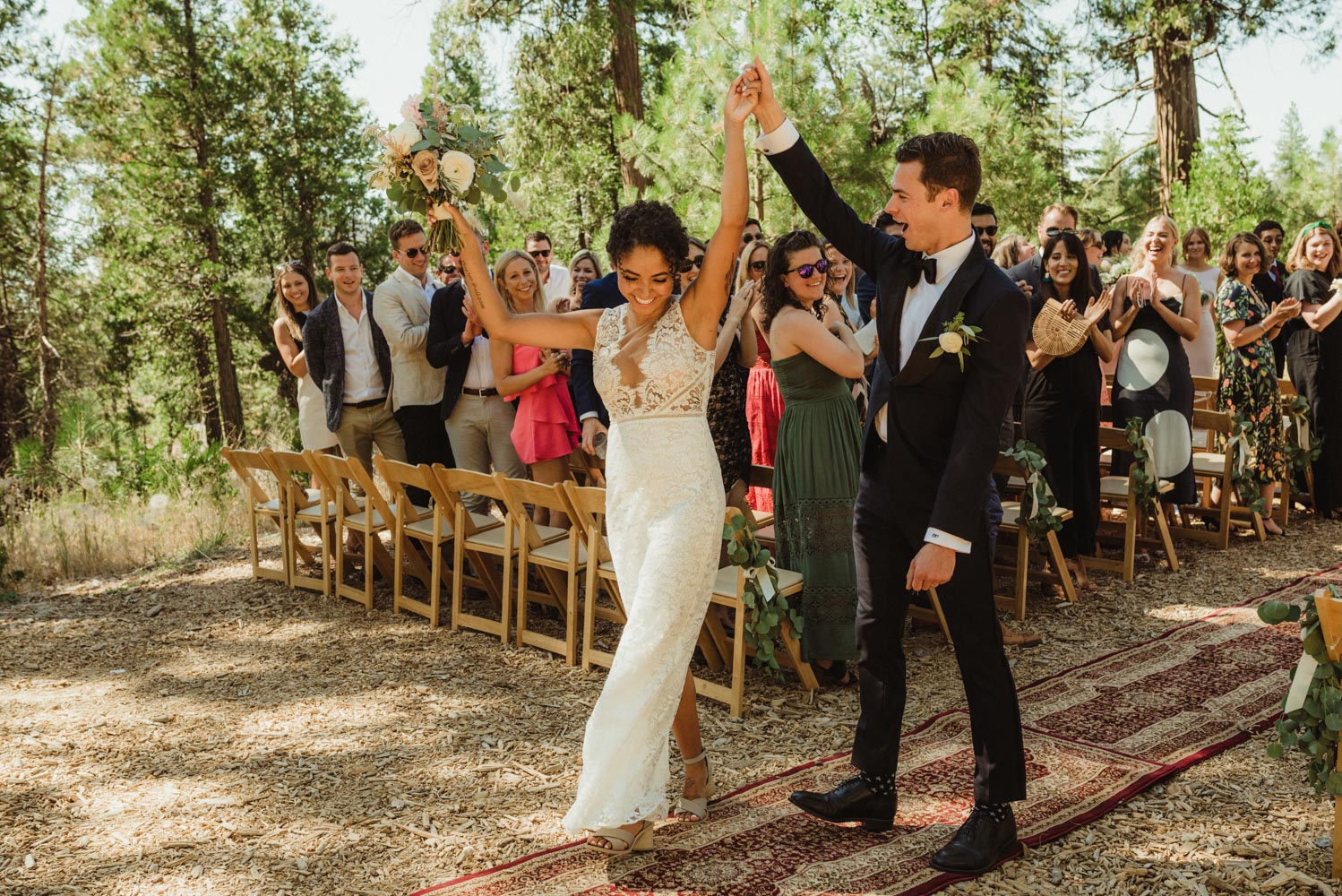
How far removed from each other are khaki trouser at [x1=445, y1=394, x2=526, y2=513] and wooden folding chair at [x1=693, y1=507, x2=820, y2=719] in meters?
2.16

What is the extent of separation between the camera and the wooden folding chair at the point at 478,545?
5520 millimetres

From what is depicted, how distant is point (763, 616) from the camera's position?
446cm

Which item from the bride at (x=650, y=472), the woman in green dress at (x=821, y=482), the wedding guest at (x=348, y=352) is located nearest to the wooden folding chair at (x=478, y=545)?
the wedding guest at (x=348, y=352)

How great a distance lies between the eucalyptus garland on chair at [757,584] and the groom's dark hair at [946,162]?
1.80 metres

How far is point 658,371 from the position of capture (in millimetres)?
3309

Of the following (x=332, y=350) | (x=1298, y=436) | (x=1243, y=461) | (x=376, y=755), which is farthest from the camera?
(x=1298, y=436)

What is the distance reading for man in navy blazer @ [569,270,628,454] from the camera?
17.6 ft

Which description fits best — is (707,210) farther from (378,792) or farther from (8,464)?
(8,464)

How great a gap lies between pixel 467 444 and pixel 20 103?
1464cm

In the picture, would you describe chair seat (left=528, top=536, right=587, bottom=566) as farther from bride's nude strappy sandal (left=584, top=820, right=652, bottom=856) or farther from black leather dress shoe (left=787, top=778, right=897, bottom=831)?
black leather dress shoe (left=787, top=778, right=897, bottom=831)

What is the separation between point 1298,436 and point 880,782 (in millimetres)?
5833

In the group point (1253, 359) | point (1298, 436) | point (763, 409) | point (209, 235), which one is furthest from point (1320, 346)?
point (209, 235)

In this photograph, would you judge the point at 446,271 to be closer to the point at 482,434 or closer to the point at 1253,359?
the point at 482,434

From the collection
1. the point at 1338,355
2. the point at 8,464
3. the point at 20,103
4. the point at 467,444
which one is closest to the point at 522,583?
the point at 467,444
